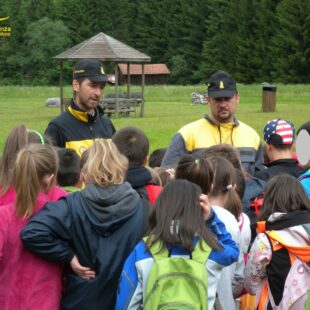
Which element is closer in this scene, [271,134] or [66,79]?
[271,134]

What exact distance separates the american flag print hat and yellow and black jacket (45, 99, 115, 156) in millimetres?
1314

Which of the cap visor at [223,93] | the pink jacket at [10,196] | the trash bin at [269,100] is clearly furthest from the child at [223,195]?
the trash bin at [269,100]

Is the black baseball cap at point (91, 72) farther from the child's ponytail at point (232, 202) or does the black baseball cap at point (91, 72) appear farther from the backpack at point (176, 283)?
the backpack at point (176, 283)

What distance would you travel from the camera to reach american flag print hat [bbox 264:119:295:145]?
536cm

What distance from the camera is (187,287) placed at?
11.4ft

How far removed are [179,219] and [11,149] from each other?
122 cm

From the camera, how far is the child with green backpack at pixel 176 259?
3471 mm

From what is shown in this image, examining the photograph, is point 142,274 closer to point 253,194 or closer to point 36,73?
point 253,194

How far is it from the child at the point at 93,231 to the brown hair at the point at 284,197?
87 centimetres

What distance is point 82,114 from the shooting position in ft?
18.4

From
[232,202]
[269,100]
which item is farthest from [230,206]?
[269,100]

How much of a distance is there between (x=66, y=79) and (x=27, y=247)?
3666 inches

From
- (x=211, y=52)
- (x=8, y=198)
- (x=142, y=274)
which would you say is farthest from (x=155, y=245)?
(x=211, y=52)

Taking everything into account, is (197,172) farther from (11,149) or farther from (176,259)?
(11,149)
